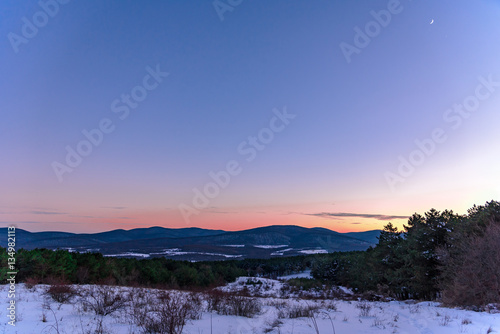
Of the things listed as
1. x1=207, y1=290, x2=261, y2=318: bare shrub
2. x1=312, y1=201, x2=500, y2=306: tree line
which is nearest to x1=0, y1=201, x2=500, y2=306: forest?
x1=312, y1=201, x2=500, y2=306: tree line

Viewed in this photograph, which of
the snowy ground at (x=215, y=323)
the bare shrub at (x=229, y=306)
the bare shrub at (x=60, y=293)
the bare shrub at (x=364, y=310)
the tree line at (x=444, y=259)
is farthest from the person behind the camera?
the tree line at (x=444, y=259)

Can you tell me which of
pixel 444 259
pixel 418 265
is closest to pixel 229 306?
pixel 444 259

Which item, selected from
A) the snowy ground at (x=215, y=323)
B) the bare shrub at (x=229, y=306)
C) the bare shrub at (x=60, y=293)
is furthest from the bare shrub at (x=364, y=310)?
the bare shrub at (x=60, y=293)

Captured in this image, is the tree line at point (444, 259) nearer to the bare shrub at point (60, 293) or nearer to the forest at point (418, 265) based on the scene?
the forest at point (418, 265)

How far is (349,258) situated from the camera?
7038 centimetres

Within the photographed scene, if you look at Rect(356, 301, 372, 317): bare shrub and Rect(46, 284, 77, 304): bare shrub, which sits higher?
Rect(46, 284, 77, 304): bare shrub

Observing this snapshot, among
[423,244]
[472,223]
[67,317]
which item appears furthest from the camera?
[423,244]

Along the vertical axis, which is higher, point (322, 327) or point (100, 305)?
point (100, 305)

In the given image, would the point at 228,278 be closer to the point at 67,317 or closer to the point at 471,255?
the point at 471,255

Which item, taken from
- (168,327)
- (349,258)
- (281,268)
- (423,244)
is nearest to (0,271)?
(168,327)

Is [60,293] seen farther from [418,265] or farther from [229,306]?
[418,265]

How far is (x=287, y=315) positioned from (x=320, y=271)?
234 feet

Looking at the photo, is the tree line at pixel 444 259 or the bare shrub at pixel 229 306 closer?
the bare shrub at pixel 229 306

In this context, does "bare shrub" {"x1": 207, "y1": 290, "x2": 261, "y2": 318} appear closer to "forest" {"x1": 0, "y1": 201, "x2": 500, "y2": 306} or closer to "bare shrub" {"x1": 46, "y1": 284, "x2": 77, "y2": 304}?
"bare shrub" {"x1": 46, "y1": 284, "x2": 77, "y2": 304}
